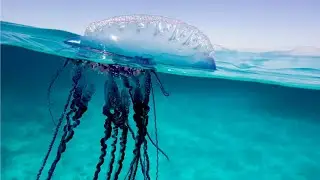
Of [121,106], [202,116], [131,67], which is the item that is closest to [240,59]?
[131,67]

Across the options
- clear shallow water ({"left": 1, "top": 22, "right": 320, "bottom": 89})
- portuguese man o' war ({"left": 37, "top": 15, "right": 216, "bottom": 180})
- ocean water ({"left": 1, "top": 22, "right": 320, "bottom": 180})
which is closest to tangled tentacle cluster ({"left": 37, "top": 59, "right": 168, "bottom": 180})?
portuguese man o' war ({"left": 37, "top": 15, "right": 216, "bottom": 180})

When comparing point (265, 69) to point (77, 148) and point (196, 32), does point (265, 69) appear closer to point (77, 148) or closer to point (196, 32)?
point (196, 32)

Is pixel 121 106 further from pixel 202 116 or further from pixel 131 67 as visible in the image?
pixel 202 116

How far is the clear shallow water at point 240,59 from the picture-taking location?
5535 millimetres

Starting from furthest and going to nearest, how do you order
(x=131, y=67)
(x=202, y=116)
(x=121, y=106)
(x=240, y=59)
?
(x=202, y=116)
(x=240, y=59)
(x=131, y=67)
(x=121, y=106)

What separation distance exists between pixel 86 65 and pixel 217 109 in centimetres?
1107

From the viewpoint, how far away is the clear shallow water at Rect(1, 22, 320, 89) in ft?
Answer: 18.2

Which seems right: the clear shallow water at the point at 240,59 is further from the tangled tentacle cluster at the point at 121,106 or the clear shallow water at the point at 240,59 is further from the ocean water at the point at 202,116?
the tangled tentacle cluster at the point at 121,106

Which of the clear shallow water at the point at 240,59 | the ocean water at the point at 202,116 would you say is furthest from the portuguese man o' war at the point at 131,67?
the ocean water at the point at 202,116

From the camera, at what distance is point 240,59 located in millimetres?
5949

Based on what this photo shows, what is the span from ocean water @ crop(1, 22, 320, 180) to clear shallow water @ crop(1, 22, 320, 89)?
19 millimetres

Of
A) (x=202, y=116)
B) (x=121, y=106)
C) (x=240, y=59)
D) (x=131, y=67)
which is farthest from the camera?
(x=202, y=116)

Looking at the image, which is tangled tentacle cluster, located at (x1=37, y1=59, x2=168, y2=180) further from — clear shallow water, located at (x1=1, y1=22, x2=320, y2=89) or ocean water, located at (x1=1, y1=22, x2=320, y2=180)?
ocean water, located at (x1=1, y1=22, x2=320, y2=180)

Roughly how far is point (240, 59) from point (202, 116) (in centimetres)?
983
